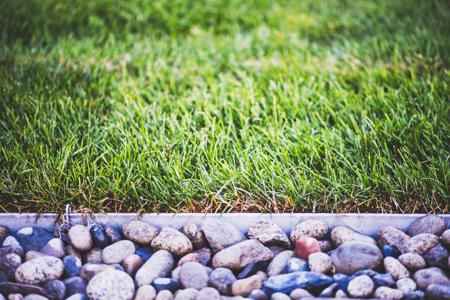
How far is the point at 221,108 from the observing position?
2.51m

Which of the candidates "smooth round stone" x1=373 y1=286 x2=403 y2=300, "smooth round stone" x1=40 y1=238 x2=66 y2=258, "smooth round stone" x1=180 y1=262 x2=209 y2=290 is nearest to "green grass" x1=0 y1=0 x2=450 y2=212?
"smooth round stone" x1=40 y1=238 x2=66 y2=258

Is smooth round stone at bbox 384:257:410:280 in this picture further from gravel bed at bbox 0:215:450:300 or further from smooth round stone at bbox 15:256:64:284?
smooth round stone at bbox 15:256:64:284

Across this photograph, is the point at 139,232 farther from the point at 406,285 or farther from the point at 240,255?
the point at 406,285

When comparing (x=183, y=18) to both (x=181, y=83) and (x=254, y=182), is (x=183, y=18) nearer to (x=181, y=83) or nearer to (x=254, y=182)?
(x=181, y=83)

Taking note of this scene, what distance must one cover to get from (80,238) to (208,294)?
1.91ft

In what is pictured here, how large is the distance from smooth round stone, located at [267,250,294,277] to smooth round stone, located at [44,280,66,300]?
2.42 ft

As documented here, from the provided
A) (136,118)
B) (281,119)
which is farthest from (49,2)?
(281,119)

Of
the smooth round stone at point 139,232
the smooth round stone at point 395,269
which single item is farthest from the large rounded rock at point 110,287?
the smooth round stone at point 395,269

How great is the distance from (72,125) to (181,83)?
81cm

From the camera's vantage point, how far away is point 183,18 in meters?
3.83

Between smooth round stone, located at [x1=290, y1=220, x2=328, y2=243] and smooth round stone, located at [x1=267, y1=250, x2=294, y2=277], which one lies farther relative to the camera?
smooth round stone, located at [x1=290, y1=220, x2=328, y2=243]

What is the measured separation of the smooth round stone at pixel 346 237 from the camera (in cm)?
172

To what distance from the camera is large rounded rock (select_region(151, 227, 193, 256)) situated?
5.61 feet

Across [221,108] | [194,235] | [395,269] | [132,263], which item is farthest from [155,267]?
[221,108]
